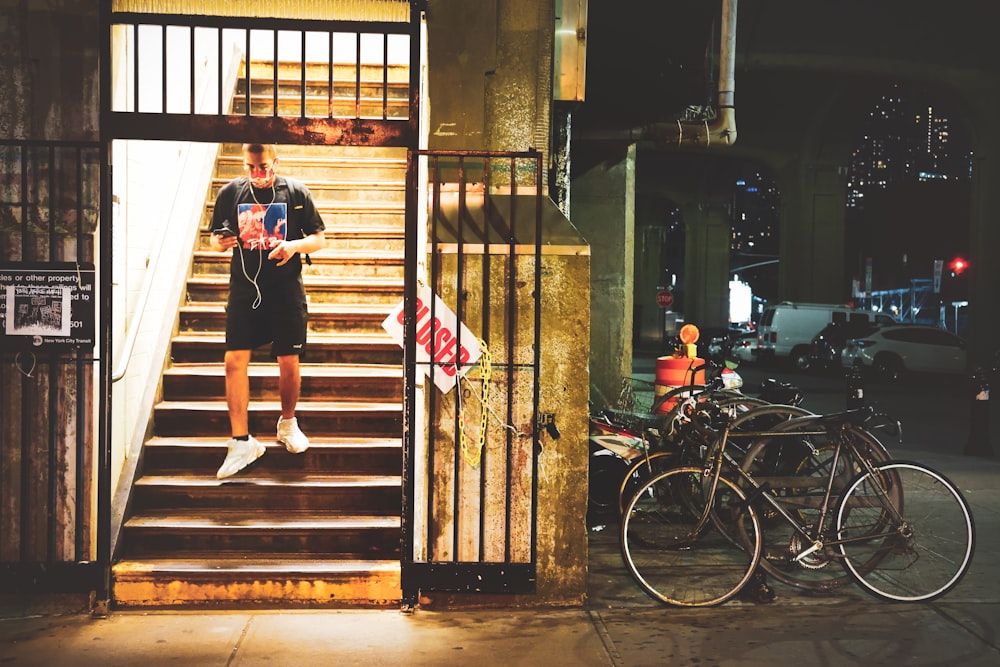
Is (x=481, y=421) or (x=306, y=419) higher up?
(x=481, y=421)

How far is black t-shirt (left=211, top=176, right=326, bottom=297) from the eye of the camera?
252 inches

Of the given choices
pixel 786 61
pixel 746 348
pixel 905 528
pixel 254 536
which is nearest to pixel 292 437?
pixel 254 536

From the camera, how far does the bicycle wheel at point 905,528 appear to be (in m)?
5.86

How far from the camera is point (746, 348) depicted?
31.1 m

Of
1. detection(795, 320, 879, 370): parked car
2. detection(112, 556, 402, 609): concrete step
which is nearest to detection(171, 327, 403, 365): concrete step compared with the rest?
detection(112, 556, 402, 609): concrete step

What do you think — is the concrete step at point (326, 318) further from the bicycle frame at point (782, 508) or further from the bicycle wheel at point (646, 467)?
the bicycle frame at point (782, 508)

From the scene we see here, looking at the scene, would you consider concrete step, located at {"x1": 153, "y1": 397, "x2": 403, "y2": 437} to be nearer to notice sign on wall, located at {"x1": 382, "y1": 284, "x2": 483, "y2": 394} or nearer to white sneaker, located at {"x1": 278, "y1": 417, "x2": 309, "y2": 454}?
white sneaker, located at {"x1": 278, "y1": 417, "x2": 309, "y2": 454}

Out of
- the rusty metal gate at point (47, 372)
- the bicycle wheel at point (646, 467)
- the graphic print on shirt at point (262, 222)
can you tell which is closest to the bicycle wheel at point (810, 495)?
the bicycle wheel at point (646, 467)

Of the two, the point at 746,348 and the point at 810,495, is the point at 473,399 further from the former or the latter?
the point at 746,348

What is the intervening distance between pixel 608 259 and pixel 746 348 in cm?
1793

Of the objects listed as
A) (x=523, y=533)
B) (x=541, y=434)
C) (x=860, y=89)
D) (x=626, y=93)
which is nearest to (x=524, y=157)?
(x=541, y=434)

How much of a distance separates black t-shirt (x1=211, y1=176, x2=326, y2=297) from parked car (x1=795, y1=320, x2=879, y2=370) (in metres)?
22.2

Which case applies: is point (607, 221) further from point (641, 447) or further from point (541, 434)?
point (541, 434)

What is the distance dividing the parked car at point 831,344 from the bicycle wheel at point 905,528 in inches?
824
